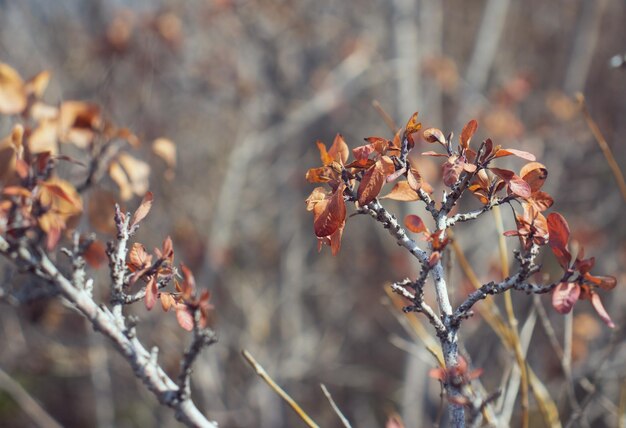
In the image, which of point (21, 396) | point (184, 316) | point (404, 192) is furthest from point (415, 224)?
point (21, 396)

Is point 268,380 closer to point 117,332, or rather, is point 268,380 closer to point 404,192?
point 117,332

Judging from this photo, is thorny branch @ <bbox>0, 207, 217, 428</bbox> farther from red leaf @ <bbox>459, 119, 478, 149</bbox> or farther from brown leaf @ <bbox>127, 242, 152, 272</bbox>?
red leaf @ <bbox>459, 119, 478, 149</bbox>

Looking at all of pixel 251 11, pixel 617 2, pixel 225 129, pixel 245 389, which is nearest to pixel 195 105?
pixel 225 129

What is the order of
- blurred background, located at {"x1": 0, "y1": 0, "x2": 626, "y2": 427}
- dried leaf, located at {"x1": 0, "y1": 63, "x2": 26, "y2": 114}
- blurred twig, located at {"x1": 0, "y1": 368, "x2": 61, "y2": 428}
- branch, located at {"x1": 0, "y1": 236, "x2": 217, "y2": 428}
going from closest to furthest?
branch, located at {"x1": 0, "y1": 236, "x2": 217, "y2": 428} < dried leaf, located at {"x1": 0, "y1": 63, "x2": 26, "y2": 114} < blurred twig, located at {"x1": 0, "y1": 368, "x2": 61, "y2": 428} < blurred background, located at {"x1": 0, "y1": 0, "x2": 626, "y2": 427}

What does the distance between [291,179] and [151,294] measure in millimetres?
3328

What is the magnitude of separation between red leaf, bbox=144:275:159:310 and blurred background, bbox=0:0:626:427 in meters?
1.93

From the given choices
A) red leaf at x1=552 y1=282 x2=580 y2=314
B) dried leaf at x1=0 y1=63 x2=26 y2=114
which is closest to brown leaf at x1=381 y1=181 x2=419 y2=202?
red leaf at x1=552 y1=282 x2=580 y2=314

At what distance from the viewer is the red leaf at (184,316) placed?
2.70 feet

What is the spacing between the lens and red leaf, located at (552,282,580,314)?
2.49ft

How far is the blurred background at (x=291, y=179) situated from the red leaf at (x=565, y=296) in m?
2.17

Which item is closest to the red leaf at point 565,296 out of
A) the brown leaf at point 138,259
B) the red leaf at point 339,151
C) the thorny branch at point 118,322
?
the red leaf at point 339,151

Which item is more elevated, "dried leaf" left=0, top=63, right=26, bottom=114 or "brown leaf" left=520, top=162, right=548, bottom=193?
"brown leaf" left=520, top=162, right=548, bottom=193

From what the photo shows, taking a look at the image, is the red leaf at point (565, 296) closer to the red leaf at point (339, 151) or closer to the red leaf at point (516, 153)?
the red leaf at point (516, 153)

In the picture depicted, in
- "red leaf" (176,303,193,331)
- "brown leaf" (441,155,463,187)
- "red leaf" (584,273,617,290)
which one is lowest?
"red leaf" (176,303,193,331)
